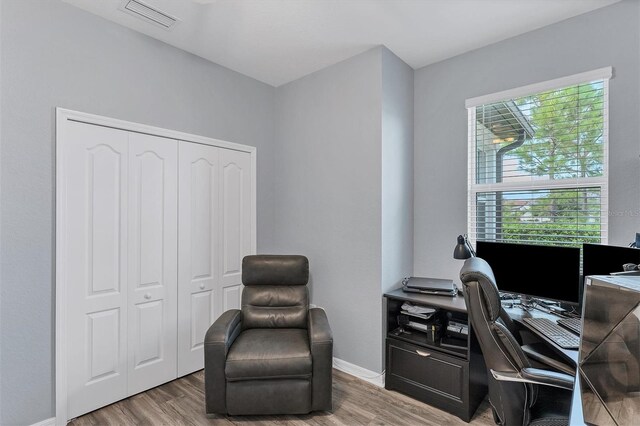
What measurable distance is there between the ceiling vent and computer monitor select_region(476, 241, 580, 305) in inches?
113

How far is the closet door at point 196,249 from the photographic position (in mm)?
2723

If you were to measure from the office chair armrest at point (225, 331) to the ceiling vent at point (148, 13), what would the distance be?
223 centimetres

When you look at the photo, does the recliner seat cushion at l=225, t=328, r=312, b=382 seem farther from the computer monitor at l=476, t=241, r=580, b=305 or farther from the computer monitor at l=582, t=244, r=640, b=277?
the computer monitor at l=582, t=244, r=640, b=277

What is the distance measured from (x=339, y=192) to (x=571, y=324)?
187 centimetres

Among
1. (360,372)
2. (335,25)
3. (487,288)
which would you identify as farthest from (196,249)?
(487,288)

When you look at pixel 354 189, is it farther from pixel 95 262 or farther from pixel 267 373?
pixel 95 262

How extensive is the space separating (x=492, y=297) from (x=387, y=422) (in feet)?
4.17

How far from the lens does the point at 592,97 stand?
2186 mm

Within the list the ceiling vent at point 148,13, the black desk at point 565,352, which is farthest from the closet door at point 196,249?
the black desk at point 565,352

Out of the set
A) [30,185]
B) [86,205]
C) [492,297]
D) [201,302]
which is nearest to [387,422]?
[492,297]

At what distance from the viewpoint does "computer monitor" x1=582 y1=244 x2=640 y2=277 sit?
67.7 inches

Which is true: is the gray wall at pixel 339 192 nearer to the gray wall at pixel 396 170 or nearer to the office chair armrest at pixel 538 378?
the gray wall at pixel 396 170

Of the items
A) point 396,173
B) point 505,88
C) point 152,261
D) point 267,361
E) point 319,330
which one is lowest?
point 267,361

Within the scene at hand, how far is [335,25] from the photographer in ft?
7.75
